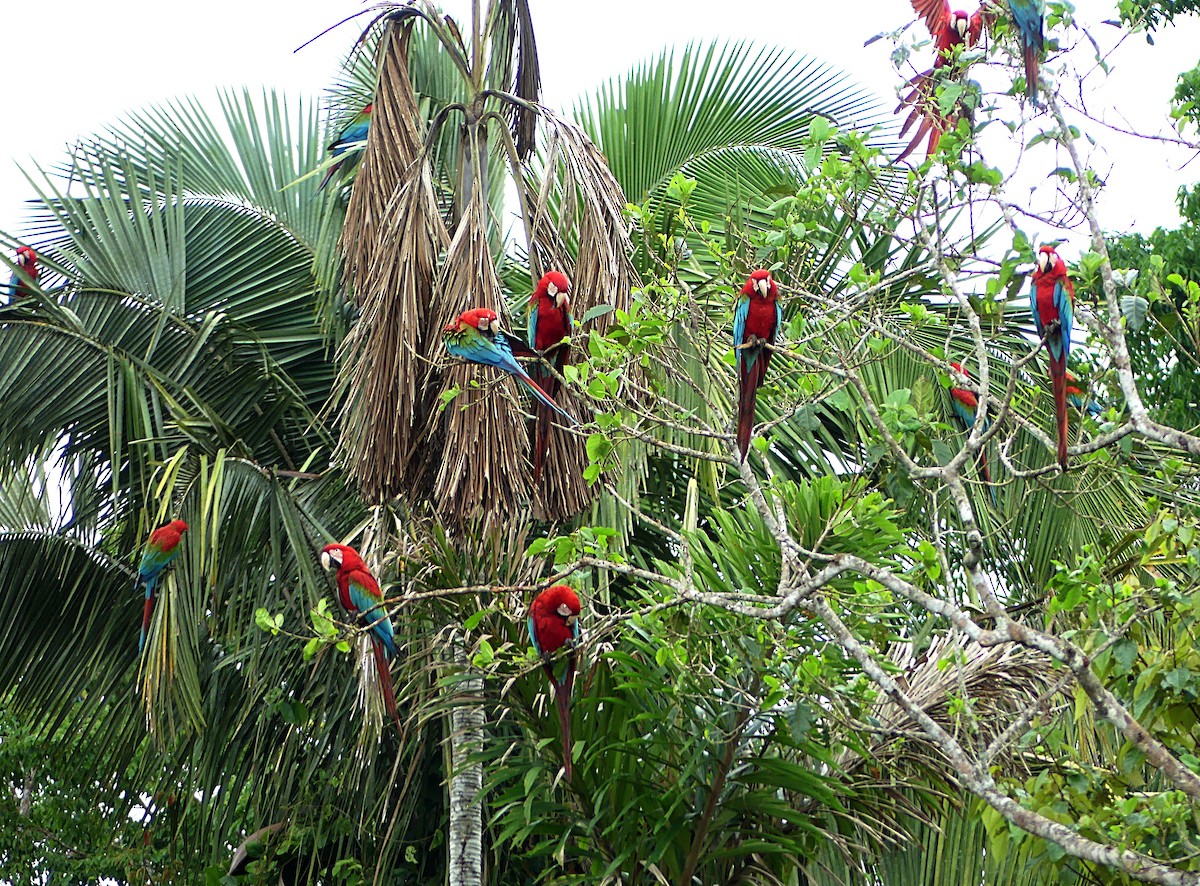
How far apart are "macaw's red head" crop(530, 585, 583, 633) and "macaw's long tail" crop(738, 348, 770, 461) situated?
0.76 m

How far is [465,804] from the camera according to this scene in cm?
480

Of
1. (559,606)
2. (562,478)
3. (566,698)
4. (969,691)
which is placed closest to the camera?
(559,606)

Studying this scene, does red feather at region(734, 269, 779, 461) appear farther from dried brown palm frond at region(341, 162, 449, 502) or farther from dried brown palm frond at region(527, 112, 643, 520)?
dried brown palm frond at region(341, 162, 449, 502)

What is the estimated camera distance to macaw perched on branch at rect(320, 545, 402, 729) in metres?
4.12

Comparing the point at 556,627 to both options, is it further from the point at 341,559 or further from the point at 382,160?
the point at 382,160

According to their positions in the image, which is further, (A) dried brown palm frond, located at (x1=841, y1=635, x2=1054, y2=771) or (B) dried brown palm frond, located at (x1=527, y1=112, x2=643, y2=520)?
(B) dried brown palm frond, located at (x1=527, y1=112, x2=643, y2=520)

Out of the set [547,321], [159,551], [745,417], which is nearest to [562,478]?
[547,321]

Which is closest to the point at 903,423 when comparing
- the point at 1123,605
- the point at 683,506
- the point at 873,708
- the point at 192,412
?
the point at 1123,605

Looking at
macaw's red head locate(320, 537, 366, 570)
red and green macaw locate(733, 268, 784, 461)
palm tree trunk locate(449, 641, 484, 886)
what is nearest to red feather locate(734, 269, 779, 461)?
red and green macaw locate(733, 268, 784, 461)

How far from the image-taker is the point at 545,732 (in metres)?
4.27

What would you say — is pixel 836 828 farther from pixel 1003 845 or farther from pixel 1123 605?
pixel 1123 605

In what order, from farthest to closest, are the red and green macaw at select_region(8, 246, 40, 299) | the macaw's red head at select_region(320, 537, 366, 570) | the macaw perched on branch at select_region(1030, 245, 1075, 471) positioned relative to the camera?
the red and green macaw at select_region(8, 246, 40, 299), the macaw's red head at select_region(320, 537, 366, 570), the macaw perched on branch at select_region(1030, 245, 1075, 471)

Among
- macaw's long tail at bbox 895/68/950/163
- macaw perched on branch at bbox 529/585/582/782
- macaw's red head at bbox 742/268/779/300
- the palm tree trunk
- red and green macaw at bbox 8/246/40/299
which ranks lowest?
the palm tree trunk

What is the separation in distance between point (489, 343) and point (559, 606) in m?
0.82
